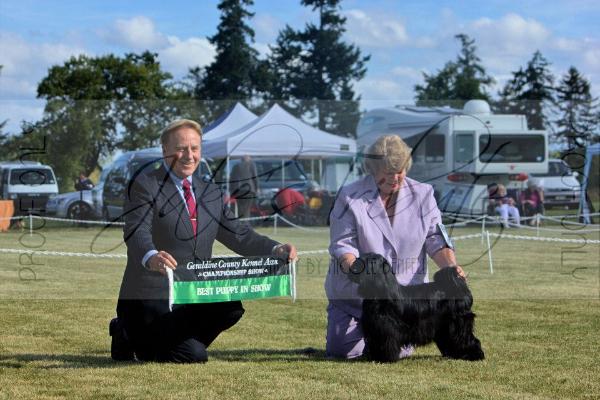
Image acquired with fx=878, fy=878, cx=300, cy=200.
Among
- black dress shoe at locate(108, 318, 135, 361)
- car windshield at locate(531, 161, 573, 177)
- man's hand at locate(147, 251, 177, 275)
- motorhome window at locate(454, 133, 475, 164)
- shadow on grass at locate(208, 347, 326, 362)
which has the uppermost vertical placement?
motorhome window at locate(454, 133, 475, 164)

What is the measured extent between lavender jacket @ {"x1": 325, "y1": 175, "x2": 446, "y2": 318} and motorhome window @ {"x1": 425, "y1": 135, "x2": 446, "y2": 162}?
55.3ft

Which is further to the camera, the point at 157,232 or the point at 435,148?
the point at 435,148

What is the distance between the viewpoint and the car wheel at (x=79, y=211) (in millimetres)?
21047

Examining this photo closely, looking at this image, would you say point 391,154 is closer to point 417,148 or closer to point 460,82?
point 417,148

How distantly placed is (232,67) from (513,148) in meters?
30.3

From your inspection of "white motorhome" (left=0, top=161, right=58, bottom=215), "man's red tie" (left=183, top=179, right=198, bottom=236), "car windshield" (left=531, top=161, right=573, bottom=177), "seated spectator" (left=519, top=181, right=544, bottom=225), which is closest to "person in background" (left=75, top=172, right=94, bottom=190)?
"white motorhome" (left=0, top=161, right=58, bottom=215)

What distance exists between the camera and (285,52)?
52.1m

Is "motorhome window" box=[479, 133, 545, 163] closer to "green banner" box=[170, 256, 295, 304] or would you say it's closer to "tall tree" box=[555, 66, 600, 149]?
"tall tree" box=[555, 66, 600, 149]

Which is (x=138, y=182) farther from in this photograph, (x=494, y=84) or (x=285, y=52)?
(x=494, y=84)

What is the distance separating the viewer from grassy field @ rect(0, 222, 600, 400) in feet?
14.1

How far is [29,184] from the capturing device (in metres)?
22.0

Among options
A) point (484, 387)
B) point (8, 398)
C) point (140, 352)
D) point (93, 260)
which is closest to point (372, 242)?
point (484, 387)

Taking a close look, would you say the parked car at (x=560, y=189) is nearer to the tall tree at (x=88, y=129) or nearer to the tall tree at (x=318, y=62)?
the tall tree at (x=88, y=129)

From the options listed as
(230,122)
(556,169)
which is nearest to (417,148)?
(230,122)
